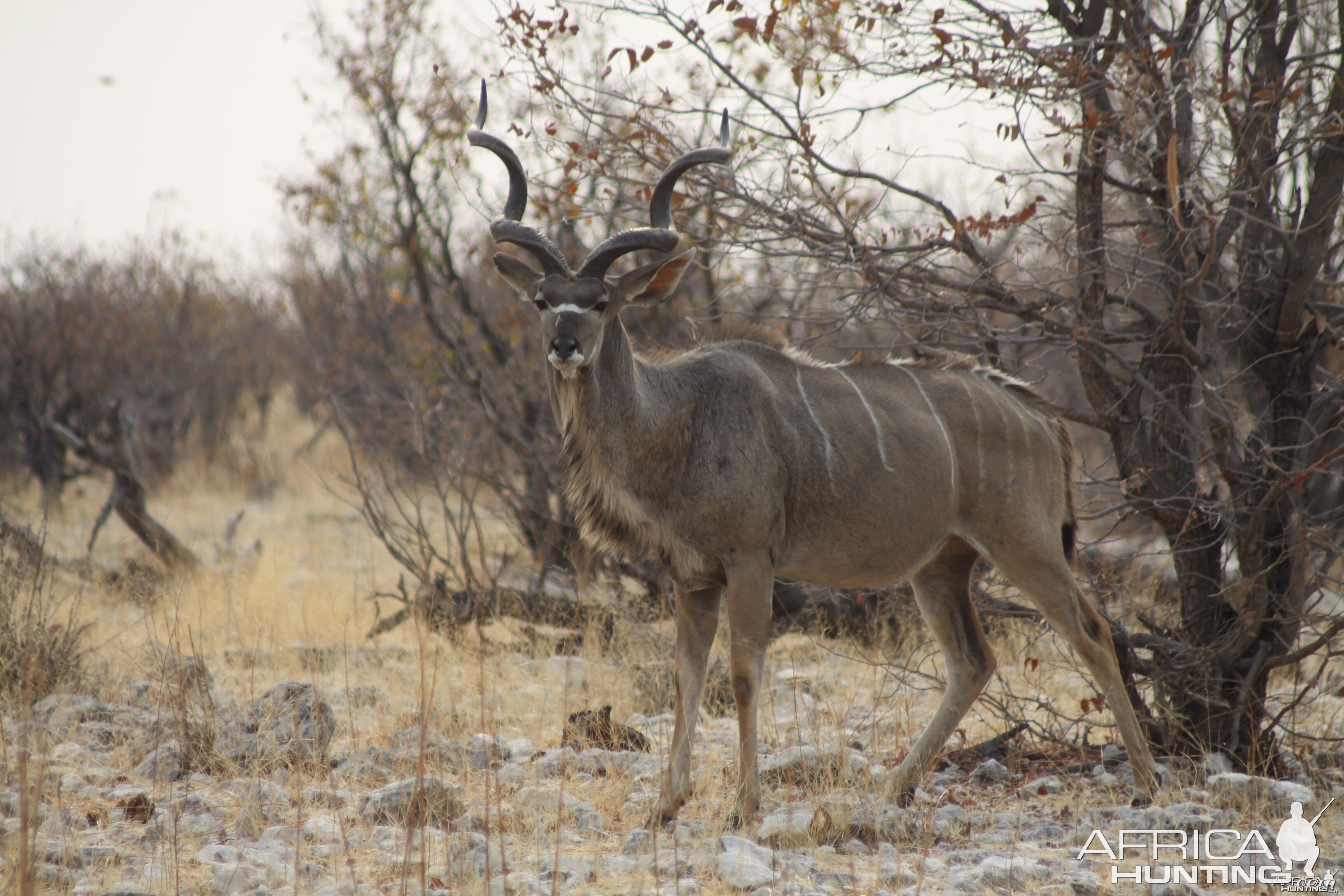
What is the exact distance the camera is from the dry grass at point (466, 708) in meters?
3.77

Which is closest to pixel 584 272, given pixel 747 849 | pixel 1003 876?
pixel 747 849

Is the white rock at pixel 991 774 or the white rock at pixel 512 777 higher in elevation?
the white rock at pixel 512 777

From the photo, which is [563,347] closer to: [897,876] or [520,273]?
[520,273]

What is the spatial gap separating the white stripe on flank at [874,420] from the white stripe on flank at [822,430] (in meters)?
0.21

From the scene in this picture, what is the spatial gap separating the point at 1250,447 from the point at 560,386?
9.53 feet

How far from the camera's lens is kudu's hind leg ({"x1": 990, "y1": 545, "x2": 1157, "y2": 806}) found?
15.4 ft

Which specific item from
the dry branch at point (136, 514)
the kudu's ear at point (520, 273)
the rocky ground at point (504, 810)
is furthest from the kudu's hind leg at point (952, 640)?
the dry branch at point (136, 514)

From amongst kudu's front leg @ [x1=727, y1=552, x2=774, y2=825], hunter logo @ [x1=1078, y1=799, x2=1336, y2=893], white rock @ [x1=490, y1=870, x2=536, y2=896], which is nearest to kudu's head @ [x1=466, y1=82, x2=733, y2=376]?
kudu's front leg @ [x1=727, y1=552, x2=774, y2=825]

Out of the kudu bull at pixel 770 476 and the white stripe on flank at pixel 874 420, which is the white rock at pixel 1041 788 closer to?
the kudu bull at pixel 770 476

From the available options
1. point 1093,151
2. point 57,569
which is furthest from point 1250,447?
point 57,569

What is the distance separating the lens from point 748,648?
4.35 metres

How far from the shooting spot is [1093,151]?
181 inches

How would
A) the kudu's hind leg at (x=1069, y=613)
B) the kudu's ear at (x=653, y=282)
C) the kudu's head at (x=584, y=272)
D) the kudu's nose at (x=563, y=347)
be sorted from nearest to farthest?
the kudu's nose at (x=563, y=347)
the kudu's head at (x=584, y=272)
the kudu's ear at (x=653, y=282)
the kudu's hind leg at (x=1069, y=613)

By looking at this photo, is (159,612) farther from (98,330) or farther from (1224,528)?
(98,330)
